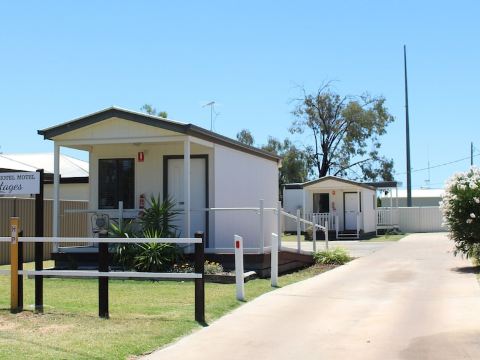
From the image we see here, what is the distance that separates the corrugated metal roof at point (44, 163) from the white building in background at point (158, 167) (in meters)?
6.51

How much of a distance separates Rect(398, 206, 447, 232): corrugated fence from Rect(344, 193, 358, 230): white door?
5671 mm

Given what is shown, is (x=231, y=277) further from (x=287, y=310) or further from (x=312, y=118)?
(x=312, y=118)

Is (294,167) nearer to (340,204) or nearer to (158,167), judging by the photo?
(340,204)

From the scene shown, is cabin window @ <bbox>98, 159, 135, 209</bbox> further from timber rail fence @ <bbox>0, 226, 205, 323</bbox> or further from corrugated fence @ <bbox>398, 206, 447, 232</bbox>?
corrugated fence @ <bbox>398, 206, 447, 232</bbox>

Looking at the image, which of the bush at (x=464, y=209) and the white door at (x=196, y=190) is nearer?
the bush at (x=464, y=209)

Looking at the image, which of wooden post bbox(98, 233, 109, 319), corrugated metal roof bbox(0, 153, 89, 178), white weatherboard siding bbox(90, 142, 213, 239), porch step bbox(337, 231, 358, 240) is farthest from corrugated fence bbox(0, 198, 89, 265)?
porch step bbox(337, 231, 358, 240)

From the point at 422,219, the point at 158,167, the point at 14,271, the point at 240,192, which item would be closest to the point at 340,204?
the point at 422,219

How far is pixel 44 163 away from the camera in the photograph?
25.8 meters

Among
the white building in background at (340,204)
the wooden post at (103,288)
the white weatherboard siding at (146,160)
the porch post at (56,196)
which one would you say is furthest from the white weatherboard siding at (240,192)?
the white building in background at (340,204)

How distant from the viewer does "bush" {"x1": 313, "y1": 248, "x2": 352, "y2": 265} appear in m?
17.1

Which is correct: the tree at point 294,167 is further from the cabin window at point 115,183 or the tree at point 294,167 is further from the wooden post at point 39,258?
the wooden post at point 39,258

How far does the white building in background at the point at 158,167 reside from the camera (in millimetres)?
14289

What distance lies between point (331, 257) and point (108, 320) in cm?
982

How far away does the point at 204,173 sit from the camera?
15453 mm
